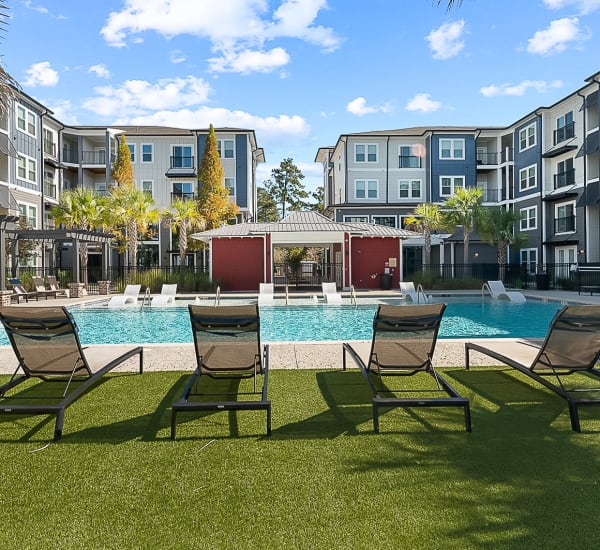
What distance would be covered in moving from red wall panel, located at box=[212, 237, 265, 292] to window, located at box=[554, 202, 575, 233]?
18.4 meters

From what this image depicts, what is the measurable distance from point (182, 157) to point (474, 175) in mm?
22023

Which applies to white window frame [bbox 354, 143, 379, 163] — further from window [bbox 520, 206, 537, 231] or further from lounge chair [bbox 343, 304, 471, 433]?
lounge chair [bbox 343, 304, 471, 433]

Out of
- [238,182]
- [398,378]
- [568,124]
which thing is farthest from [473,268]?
[398,378]

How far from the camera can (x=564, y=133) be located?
29.1m

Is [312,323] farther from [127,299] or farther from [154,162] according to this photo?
[154,162]

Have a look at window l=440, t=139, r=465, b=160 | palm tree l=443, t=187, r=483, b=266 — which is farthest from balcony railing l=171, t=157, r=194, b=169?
palm tree l=443, t=187, r=483, b=266

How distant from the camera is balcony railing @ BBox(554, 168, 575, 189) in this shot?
2862cm

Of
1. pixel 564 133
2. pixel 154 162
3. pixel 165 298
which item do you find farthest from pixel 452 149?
pixel 165 298

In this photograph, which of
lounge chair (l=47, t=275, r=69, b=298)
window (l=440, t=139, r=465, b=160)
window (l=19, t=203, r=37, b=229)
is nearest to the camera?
lounge chair (l=47, t=275, r=69, b=298)

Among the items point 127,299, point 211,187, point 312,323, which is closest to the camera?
point 312,323

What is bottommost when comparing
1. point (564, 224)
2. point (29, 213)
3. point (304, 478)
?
point (304, 478)

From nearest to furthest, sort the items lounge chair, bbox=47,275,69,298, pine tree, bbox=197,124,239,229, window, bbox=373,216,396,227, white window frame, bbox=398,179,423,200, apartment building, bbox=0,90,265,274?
lounge chair, bbox=47,275,69,298 < pine tree, bbox=197,124,239,229 < apartment building, bbox=0,90,265,274 < white window frame, bbox=398,179,423,200 < window, bbox=373,216,396,227

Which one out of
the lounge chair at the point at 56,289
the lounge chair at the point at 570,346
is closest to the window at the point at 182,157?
the lounge chair at the point at 56,289

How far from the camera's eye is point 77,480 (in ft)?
10.7
